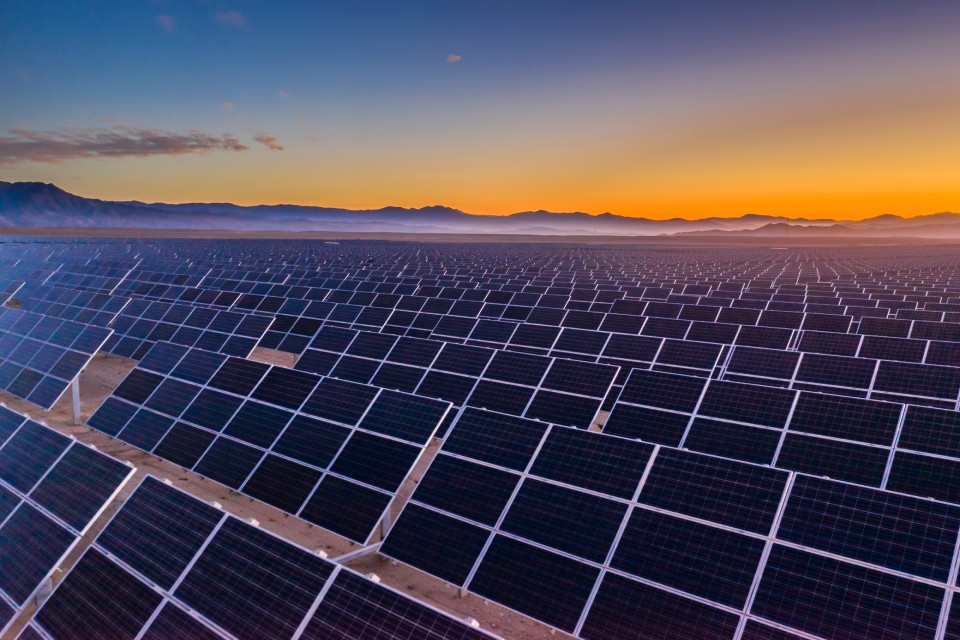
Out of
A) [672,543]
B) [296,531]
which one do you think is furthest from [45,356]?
[672,543]

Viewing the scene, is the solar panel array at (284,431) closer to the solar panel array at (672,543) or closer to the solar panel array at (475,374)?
the solar panel array at (672,543)

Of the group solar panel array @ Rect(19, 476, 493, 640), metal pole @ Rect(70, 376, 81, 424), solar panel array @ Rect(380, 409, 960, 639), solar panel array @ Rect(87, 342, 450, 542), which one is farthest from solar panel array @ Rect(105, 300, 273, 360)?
solar panel array @ Rect(380, 409, 960, 639)

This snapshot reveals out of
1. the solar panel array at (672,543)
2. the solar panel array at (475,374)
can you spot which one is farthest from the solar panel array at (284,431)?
the solar panel array at (475,374)

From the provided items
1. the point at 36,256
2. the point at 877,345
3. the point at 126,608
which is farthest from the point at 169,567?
the point at 36,256

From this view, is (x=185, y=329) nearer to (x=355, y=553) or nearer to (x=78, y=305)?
(x=78, y=305)

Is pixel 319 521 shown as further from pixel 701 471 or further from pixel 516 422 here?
pixel 701 471

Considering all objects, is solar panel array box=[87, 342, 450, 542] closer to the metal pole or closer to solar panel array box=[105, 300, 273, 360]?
the metal pole
